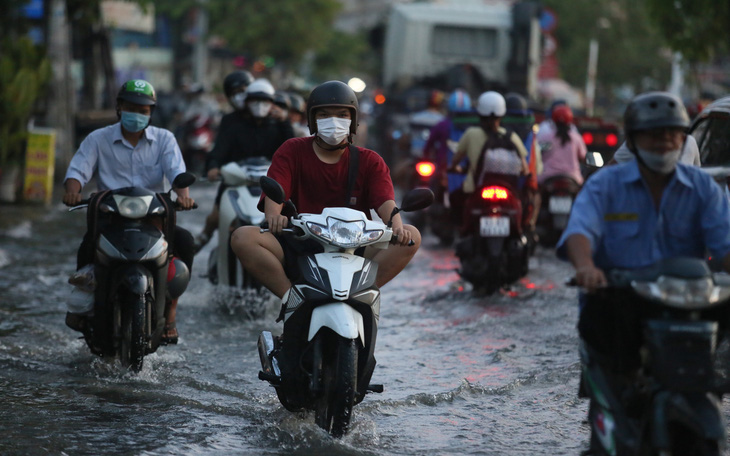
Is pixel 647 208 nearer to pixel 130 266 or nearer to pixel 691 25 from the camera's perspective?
pixel 130 266

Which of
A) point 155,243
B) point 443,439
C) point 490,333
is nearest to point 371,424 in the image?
point 443,439

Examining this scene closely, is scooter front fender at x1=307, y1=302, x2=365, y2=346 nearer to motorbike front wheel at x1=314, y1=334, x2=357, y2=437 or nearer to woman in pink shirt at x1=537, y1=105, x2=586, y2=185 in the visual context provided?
motorbike front wheel at x1=314, y1=334, x2=357, y2=437

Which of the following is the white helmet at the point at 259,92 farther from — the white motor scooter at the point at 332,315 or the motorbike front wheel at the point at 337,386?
the motorbike front wheel at the point at 337,386

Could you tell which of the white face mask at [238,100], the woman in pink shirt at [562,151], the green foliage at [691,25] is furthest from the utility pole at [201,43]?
the white face mask at [238,100]

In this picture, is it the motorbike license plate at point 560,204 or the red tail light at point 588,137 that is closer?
the motorbike license plate at point 560,204

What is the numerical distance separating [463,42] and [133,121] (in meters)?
18.4

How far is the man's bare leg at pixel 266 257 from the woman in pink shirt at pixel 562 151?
8329 mm

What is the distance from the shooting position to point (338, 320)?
5676 millimetres

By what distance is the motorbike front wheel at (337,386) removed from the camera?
5.69 metres

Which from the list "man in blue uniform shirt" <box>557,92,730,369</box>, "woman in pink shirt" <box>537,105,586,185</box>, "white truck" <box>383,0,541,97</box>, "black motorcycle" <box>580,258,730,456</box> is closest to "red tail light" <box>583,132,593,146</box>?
"woman in pink shirt" <box>537,105,586,185</box>

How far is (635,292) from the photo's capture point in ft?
14.7

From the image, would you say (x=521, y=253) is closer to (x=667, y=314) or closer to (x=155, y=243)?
(x=155, y=243)

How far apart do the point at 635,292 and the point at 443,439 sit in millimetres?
2064

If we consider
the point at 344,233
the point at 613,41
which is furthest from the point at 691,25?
the point at 613,41
